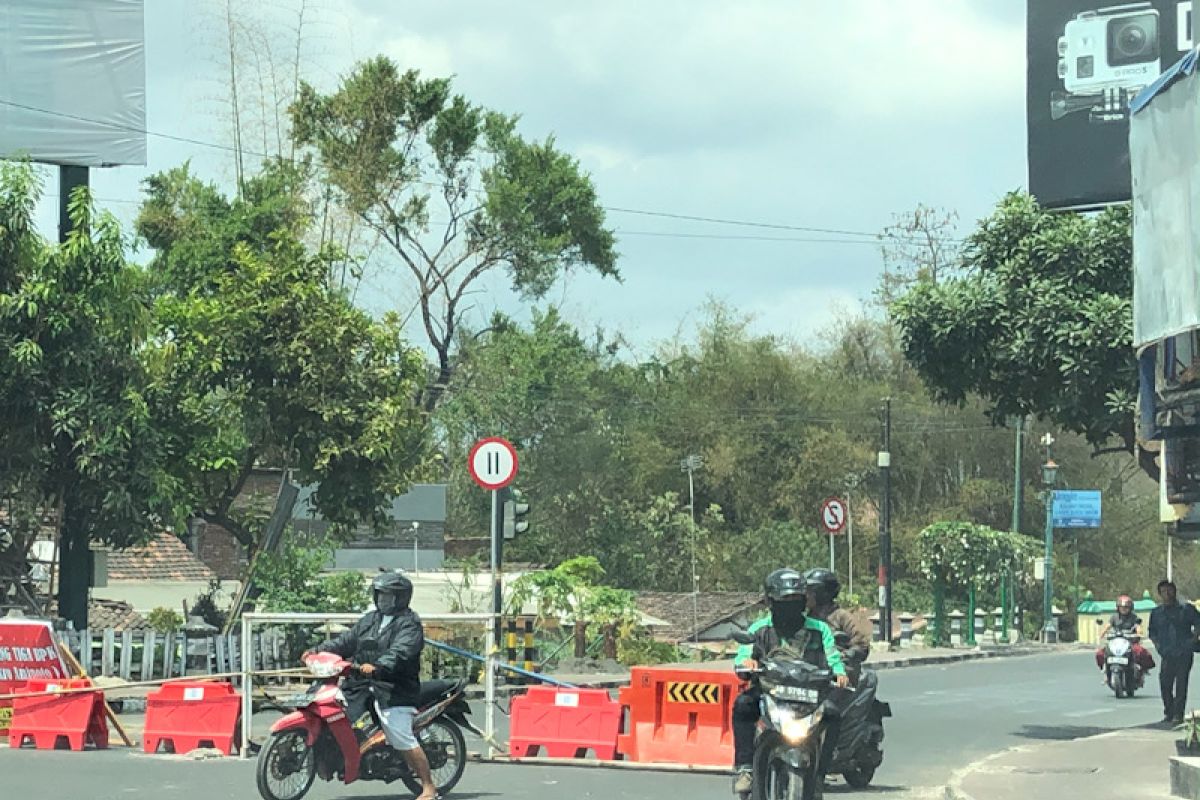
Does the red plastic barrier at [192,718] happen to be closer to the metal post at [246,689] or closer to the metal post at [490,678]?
the metal post at [246,689]

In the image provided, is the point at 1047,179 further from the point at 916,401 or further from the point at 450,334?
the point at 916,401

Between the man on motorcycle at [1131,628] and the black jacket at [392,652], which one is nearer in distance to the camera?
the black jacket at [392,652]

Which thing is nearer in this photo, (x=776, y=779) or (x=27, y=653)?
(x=776, y=779)

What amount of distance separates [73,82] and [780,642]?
63.6 ft

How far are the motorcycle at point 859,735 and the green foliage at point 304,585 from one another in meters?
14.0

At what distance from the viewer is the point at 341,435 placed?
27.5 metres

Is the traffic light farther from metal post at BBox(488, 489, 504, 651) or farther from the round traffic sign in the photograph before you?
the round traffic sign

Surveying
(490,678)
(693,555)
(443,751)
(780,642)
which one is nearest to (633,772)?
(490,678)

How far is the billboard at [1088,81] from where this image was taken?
18641mm

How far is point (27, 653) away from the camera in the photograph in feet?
59.0

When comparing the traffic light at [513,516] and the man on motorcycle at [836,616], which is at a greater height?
the traffic light at [513,516]

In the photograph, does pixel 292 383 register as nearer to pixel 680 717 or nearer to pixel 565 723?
pixel 565 723

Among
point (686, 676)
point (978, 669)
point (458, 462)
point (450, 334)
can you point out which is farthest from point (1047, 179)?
point (458, 462)

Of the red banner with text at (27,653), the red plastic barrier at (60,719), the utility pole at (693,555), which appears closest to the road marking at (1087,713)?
the red plastic barrier at (60,719)
